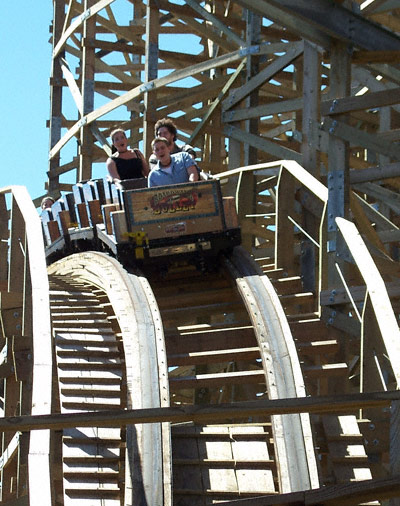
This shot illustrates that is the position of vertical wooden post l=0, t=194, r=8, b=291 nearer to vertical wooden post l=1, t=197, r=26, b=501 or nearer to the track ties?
vertical wooden post l=1, t=197, r=26, b=501

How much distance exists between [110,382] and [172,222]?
2163 millimetres

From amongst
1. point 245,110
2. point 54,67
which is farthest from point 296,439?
point 54,67

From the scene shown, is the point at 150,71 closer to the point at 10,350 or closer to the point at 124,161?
the point at 124,161

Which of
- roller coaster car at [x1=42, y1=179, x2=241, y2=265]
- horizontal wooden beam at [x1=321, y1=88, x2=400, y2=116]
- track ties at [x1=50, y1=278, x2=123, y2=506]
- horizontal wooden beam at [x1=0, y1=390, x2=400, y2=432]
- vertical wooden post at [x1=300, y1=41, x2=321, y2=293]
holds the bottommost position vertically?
horizontal wooden beam at [x1=0, y1=390, x2=400, y2=432]

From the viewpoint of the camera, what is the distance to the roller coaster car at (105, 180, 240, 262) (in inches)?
423

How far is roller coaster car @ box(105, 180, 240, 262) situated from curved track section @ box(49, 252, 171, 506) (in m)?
0.33

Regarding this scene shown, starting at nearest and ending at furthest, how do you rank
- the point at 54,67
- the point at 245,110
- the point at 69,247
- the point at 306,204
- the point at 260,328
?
the point at 260,328, the point at 306,204, the point at 69,247, the point at 245,110, the point at 54,67

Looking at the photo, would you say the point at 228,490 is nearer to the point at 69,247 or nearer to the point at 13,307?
the point at 13,307

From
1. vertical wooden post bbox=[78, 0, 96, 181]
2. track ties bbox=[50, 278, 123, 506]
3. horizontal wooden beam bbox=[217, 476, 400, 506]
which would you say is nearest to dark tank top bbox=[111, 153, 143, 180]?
track ties bbox=[50, 278, 123, 506]

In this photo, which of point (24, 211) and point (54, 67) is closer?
point (24, 211)

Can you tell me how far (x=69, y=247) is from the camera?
1361 cm

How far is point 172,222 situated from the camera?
10820 mm

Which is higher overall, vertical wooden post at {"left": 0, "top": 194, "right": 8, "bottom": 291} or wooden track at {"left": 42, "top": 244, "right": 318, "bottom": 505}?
vertical wooden post at {"left": 0, "top": 194, "right": 8, "bottom": 291}

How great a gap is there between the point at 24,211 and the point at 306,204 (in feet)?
9.32
